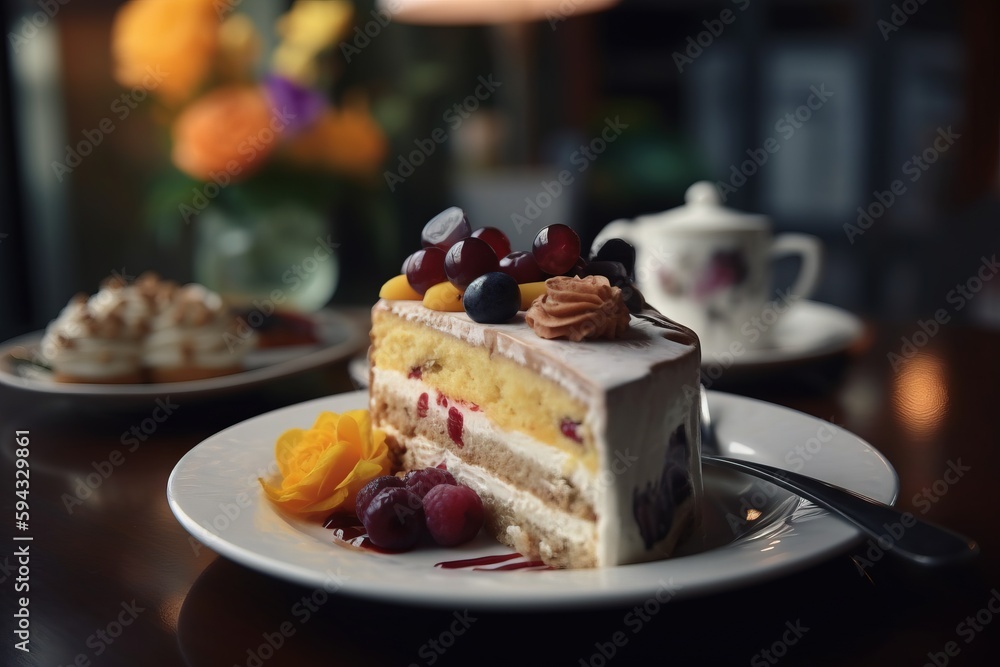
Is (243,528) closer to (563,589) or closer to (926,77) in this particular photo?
(563,589)

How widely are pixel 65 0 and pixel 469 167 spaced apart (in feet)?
A: 7.75

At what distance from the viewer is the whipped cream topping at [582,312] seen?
1169mm

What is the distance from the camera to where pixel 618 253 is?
4.52ft

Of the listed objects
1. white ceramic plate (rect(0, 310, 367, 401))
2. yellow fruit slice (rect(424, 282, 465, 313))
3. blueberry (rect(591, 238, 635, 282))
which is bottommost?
white ceramic plate (rect(0, 310, 367, 401))

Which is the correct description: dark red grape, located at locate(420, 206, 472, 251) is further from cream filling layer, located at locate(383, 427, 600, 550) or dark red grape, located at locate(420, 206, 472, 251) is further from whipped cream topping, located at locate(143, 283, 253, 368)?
whipped cream topping, located at locate(143, 283, 253, 368)

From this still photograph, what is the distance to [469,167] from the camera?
5559 millimetres

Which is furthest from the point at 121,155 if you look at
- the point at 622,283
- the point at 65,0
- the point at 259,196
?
the point at 622,283

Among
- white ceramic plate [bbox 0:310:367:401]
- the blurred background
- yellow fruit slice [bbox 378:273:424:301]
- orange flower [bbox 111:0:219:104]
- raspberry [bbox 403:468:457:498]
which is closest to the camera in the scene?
raspberry [bbox 403:468:457:498]

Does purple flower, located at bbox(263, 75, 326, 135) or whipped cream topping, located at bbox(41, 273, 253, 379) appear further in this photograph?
purple flower, located at bbox(263, 75, 326, 135)

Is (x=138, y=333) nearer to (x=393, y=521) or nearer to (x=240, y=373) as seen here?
(x=240, y=373)

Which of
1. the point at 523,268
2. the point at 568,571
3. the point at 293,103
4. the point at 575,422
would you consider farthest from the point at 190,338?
the point at 568,571

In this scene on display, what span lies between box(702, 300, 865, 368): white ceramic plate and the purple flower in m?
1.15

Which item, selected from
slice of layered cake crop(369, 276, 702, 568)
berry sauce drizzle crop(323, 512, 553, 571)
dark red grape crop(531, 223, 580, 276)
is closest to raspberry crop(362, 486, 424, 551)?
berry sauce drizzle crop(323, 512, 553, 571)

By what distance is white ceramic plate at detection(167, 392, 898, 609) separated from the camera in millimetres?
870
